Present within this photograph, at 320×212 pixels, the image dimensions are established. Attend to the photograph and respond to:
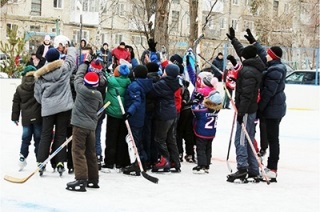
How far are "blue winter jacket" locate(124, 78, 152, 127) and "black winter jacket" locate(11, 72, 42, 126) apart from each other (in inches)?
46.8

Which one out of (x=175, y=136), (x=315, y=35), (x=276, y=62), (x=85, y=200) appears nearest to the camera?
(x=85, y=200)

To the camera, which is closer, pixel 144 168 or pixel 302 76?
pixel 144 168

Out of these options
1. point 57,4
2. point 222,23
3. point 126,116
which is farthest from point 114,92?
point 222,23

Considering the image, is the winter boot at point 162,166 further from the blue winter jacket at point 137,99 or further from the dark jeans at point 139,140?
the blue winter jacket at point 137,99

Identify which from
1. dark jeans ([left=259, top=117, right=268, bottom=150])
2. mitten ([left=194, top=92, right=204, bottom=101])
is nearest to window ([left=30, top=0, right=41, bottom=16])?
mitten ([left=194, top=92, right=204, bottom=101])

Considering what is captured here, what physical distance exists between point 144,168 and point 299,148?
4.50 metres

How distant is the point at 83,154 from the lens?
8180mm

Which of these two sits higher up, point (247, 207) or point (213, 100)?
point (213, 100)

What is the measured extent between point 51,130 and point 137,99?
120 cm

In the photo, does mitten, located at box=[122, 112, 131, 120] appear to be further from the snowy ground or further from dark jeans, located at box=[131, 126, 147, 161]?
the snowy ground

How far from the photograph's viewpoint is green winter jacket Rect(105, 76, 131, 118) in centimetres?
933

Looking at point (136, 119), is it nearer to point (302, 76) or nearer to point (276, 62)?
point (276, 62)

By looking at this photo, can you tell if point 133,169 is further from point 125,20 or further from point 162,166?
point 125,20

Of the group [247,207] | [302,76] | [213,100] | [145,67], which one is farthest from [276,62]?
[302,76]
